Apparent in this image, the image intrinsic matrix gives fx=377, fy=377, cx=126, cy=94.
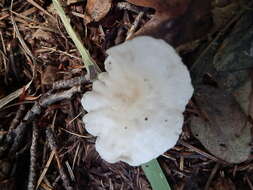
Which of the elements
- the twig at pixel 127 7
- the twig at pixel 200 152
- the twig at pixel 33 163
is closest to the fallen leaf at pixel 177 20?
the twig at pixel 127 7

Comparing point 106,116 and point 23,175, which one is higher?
point 106,116

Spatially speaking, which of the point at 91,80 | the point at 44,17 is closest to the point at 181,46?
the point at 91,80

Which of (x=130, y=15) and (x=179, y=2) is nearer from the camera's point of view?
(x=179, y=2)

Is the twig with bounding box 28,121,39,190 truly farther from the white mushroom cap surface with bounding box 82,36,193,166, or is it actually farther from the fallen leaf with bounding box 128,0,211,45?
the fallen leaf with bounding box 128,0,211,45

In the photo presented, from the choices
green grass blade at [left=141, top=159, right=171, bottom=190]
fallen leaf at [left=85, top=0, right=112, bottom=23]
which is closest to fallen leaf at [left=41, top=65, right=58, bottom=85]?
fallen leaf at [left=85, top=0, right=112, bottom=23]

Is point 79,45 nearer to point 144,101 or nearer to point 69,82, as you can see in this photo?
point 69,82

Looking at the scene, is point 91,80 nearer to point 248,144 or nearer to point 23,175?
point 23,175
